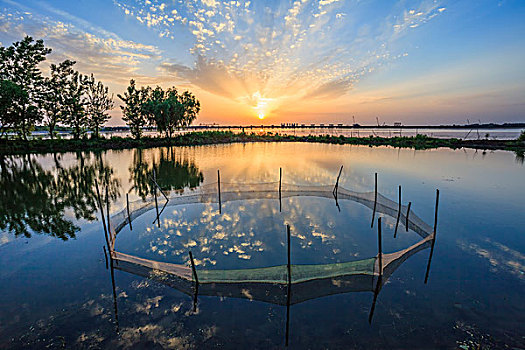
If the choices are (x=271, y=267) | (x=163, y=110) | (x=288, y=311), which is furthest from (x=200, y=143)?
(x=288, y=311)

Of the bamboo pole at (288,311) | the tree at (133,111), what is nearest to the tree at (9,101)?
the tree at (133,111)

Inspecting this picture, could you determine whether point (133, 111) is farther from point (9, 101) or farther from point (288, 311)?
point (288, 311)

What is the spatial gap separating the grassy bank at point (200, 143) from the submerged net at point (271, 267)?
28.5 metres

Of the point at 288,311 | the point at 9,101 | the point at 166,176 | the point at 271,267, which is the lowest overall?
the point at 288,311

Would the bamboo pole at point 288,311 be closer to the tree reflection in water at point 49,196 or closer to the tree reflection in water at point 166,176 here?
the tree reflection in water at point 49,196

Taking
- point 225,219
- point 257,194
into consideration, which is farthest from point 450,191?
point 225,219

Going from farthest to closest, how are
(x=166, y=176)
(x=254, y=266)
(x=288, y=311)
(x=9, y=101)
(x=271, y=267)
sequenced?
1. (x=9, y=101)
2. (x=166, y=176)
3. (x=254, y=266)
4. (x=271, y=267)
5. (x=288, y=311)

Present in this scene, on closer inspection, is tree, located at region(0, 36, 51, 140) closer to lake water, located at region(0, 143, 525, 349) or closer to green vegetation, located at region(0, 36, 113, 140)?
green vegetation, located at region(0, 36, 113, 140)

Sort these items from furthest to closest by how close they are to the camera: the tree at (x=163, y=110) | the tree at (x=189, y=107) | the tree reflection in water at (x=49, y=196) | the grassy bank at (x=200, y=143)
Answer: the tree at (x=189, y=107) → the tree at (x=163, y=110) → the grassy bank at (x=200, y=143) → the tree reflection in water at (x=49, y=196)

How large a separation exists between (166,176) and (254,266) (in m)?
14.2

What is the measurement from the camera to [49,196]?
12852mm

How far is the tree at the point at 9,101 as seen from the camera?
26.7 meters

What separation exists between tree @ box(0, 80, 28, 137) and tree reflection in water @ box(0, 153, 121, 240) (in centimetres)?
1070

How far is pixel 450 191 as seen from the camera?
14844 mm
